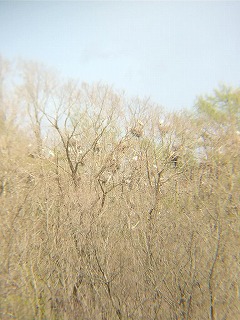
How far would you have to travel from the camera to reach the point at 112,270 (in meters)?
6.04

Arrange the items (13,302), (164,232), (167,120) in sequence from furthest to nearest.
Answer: (167,120) → (164,232) → (13,302)

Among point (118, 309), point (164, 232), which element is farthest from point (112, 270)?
point (164, 232)

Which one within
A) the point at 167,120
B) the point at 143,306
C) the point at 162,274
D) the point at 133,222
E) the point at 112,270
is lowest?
the point at 143,306

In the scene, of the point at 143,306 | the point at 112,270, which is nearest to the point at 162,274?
the point at 143,306

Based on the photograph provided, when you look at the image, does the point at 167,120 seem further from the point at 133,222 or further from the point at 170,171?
the point at 133,222

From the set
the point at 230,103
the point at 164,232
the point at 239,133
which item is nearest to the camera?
the point at 164,232

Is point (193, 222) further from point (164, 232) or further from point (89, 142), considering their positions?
point (89, 142)

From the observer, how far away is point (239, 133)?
9320mm

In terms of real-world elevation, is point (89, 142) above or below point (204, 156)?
above

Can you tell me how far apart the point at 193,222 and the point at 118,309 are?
313 centimetres

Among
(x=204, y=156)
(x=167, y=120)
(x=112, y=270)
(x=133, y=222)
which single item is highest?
(x=167, y=120)

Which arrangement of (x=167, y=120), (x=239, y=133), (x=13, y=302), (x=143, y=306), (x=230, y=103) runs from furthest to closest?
(x=230, y=103), (x=167, y=120), (x=239, y=133), (x=143, y=306), (x=13, y=302)

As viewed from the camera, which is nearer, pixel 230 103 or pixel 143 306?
pixel 143 306

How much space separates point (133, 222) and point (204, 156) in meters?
4.87
